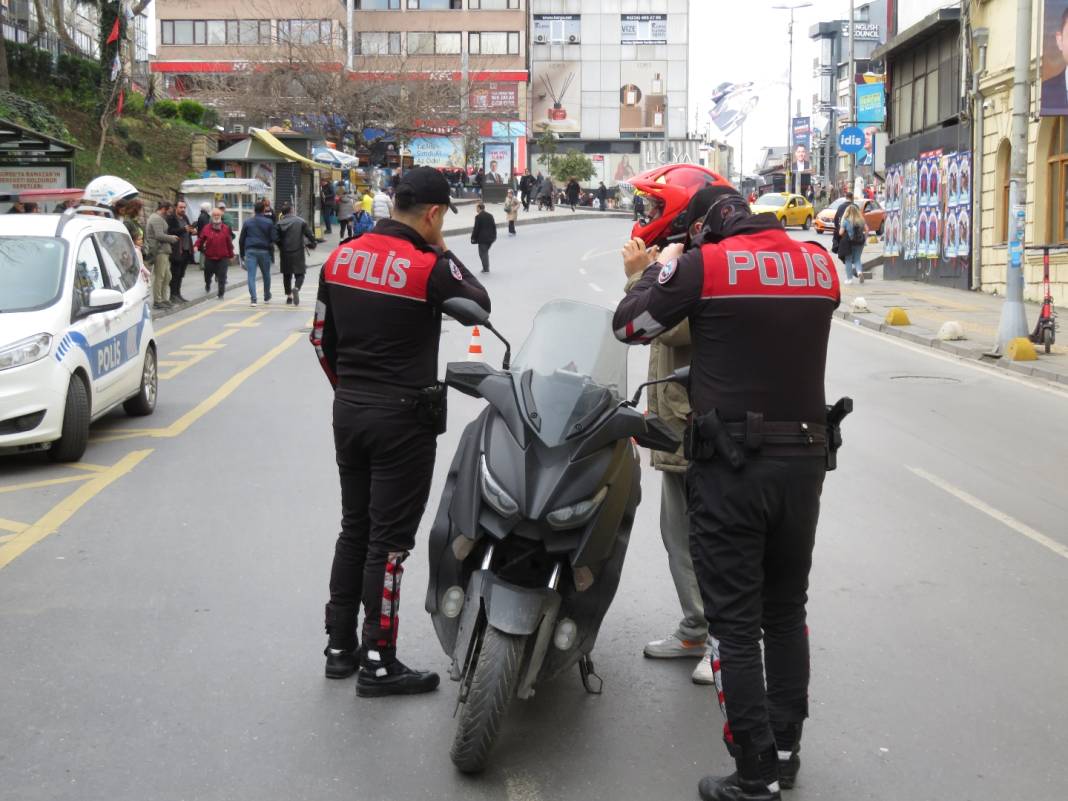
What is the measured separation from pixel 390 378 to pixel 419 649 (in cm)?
128

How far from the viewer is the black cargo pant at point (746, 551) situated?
3.83 metres

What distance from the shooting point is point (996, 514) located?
7.98 m

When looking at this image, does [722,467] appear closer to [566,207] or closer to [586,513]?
[586,513]

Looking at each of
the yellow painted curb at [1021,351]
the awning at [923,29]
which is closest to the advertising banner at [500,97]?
the awning at [923,29]

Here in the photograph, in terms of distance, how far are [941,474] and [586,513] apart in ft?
18.8

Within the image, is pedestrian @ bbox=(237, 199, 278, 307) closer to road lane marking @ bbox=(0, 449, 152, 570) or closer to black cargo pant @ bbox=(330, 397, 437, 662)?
road lane marking @ bbox=(0, 449, 152, 570)

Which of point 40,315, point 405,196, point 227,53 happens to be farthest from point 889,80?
point 227,53

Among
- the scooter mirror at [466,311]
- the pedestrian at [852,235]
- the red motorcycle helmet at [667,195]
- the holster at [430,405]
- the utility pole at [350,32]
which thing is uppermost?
the utility pole at [350,32]

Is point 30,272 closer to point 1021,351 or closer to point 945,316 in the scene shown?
point 1021,351

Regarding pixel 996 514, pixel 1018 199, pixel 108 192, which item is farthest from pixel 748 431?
pixel 108 192

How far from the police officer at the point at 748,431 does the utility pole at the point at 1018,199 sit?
1284 cm

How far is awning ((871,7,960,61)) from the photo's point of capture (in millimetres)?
27422

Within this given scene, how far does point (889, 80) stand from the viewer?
1304 inches

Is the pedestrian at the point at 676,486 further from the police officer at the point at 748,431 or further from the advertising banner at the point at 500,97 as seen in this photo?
the advertising banner at the point at 500,97
